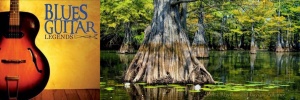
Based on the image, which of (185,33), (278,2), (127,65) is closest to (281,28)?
(278,2)

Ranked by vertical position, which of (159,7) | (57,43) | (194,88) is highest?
(159,7)

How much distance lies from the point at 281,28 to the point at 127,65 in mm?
1902

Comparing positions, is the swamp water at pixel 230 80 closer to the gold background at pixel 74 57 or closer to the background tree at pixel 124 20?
the background tree at pixel 124 20

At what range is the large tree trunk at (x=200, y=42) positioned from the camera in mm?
6723

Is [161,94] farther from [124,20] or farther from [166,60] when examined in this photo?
[124,20]

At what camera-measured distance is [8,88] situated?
4.79 metres

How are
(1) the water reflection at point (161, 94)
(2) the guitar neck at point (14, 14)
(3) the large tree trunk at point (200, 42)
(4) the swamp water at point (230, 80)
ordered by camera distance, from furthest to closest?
(3) the large tree trunk at point (200, 42)
(4) the swamp water at point (230, 80)
(1) the water reflection at point (161, 94)
(2) the guitar neck at point (14, 14)

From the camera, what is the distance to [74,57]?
19.0ft

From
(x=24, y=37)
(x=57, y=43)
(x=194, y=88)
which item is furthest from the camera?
(x=194, y=88)

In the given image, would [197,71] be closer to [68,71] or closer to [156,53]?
[156,53]

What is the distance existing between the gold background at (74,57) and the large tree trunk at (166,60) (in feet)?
2.49

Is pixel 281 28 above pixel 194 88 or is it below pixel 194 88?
above

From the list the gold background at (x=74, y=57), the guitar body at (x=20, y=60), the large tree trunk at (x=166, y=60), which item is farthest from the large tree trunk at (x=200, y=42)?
the guitar body at (x=20, y=60)

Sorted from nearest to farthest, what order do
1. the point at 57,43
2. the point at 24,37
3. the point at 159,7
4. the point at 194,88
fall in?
the point at 24,37 → the point at 57,43 → the point at 194,88 → the point at 159,7
